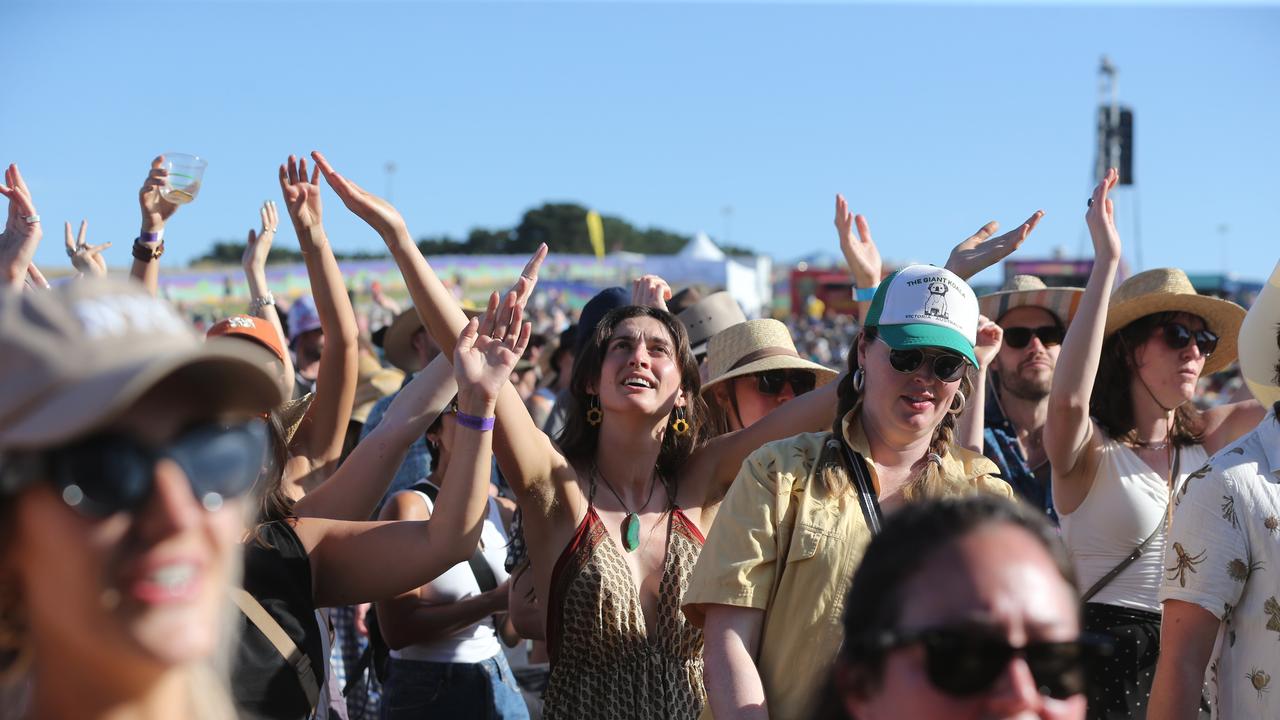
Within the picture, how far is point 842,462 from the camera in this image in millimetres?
2965

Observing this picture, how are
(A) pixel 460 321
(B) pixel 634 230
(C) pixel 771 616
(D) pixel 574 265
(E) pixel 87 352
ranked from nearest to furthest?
(E) pixel 87 352 < (C) pixel 771 616 < (A) pixel 460 321 < (D) pixel 574 265 < (B) pixel 634 230

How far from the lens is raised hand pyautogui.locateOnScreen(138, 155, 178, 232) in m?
4.54

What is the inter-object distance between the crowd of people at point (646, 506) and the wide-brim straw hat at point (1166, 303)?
0.01 meters

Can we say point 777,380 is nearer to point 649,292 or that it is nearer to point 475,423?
point 649,292

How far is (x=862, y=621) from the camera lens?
161cm

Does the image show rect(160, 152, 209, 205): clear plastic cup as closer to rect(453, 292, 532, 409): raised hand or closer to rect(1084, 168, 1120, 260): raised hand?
rect(453, 292, 532, 409): raised hand

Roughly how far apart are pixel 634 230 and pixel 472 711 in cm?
12871

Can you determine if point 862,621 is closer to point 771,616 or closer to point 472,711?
point 771,616

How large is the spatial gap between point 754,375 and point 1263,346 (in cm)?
202

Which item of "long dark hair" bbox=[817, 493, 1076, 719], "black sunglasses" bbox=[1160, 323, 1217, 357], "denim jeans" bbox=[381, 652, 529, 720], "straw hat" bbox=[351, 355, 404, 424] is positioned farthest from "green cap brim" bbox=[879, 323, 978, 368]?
"straw hat" bbox=[351, 355, 404, 424]

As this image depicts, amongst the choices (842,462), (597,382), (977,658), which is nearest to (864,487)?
(842,462)

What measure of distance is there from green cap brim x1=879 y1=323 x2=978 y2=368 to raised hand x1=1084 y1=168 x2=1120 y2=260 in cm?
79

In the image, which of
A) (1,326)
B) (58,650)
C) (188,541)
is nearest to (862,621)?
(188,541)

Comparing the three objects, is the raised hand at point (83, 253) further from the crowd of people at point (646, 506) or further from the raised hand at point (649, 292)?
the raised hand at point (649, 292)
